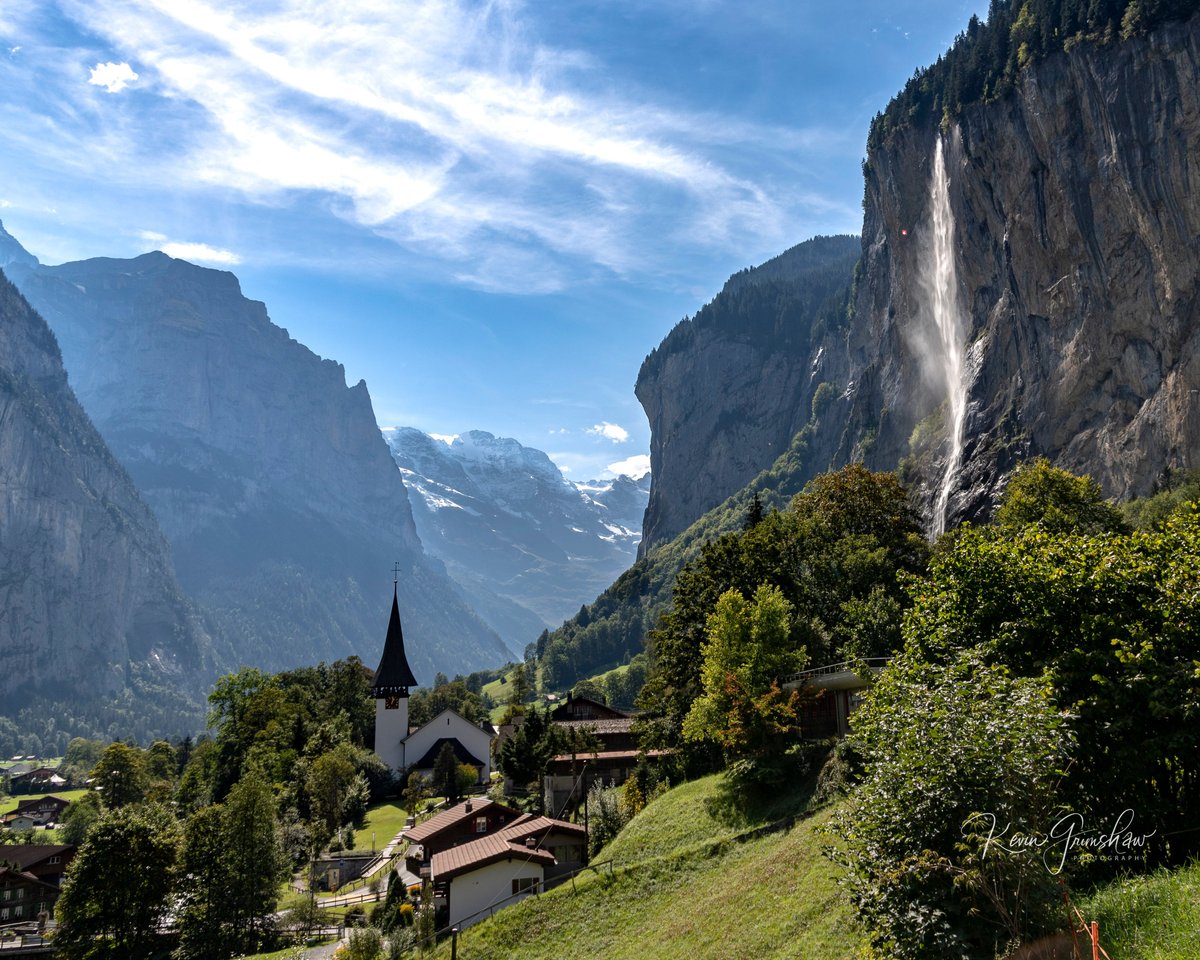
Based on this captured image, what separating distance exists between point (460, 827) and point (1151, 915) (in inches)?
1623

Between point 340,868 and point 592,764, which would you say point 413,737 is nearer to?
point 340,868

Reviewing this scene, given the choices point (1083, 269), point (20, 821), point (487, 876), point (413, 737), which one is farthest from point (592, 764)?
point (20, 821)

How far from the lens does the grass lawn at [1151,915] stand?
39.0 feet

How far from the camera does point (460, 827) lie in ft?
160

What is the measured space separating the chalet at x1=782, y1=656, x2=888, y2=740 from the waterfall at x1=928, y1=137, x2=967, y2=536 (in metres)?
75.1

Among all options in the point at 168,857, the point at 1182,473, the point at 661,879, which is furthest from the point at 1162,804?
the point at 1182,473

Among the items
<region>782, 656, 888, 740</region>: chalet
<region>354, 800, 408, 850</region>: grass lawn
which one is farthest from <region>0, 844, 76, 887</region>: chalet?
<region>782, 656, 888, 740</region>: chalet

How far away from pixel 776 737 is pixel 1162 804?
71.0 feet

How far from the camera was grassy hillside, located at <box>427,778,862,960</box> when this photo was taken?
20828 mm

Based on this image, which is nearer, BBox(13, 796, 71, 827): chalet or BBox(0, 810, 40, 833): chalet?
BBox(0, 810, 40, 833): chalet

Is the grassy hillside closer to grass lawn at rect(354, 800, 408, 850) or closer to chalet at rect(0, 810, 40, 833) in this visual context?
grass lawn at rect(354, 800, 408, 850)

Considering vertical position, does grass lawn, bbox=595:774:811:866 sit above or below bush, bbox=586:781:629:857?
above

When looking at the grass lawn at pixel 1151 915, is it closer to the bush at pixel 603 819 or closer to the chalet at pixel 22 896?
the bush at pixel 603 819

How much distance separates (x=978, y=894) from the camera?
13.3 m
